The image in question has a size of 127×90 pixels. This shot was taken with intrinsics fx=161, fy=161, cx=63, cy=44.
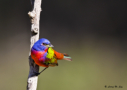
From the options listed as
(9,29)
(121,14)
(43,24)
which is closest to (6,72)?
(9,29)

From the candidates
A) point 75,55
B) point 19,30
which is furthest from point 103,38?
point 19,30

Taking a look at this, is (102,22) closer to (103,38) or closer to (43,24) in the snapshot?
(103,38)

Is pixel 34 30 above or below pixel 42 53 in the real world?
above

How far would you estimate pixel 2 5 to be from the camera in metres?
3.03

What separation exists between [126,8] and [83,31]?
92 centimetres

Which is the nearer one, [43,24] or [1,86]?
[1,86]

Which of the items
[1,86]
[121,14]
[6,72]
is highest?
[121,14]

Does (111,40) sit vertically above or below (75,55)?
above

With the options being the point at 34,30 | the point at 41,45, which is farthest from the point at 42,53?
the point at 34,30

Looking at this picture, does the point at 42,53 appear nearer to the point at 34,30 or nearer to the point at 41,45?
the point at 41,45

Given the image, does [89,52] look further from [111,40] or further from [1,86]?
[1,86]

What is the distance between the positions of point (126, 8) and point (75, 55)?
4.30 ft

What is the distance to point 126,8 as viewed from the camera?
304cm

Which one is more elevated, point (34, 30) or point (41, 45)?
point (34, 30)
